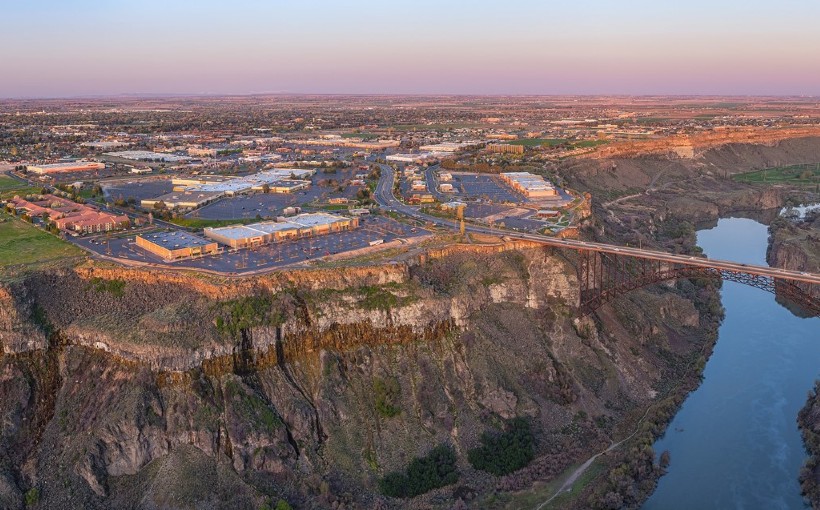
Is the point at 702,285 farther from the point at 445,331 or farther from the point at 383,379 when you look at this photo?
the point at 383,379

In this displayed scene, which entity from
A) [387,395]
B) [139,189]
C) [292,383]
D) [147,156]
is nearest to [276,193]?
[139,189]

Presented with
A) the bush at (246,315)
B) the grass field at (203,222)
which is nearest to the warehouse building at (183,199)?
the grass field at (203,222)

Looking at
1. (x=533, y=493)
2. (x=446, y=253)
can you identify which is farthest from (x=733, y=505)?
(x=446, y=253)

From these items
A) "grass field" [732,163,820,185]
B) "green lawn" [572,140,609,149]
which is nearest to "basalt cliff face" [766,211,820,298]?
"grass field" [732,163,820,185]

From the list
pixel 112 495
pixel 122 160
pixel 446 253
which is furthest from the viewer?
pixel 122 160

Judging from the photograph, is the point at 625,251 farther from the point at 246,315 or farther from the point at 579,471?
the point at 246,315

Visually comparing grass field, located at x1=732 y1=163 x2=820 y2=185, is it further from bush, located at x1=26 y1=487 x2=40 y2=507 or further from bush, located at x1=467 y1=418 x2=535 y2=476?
bush, located at x1=26 y1=487 x2=40 y2=507
